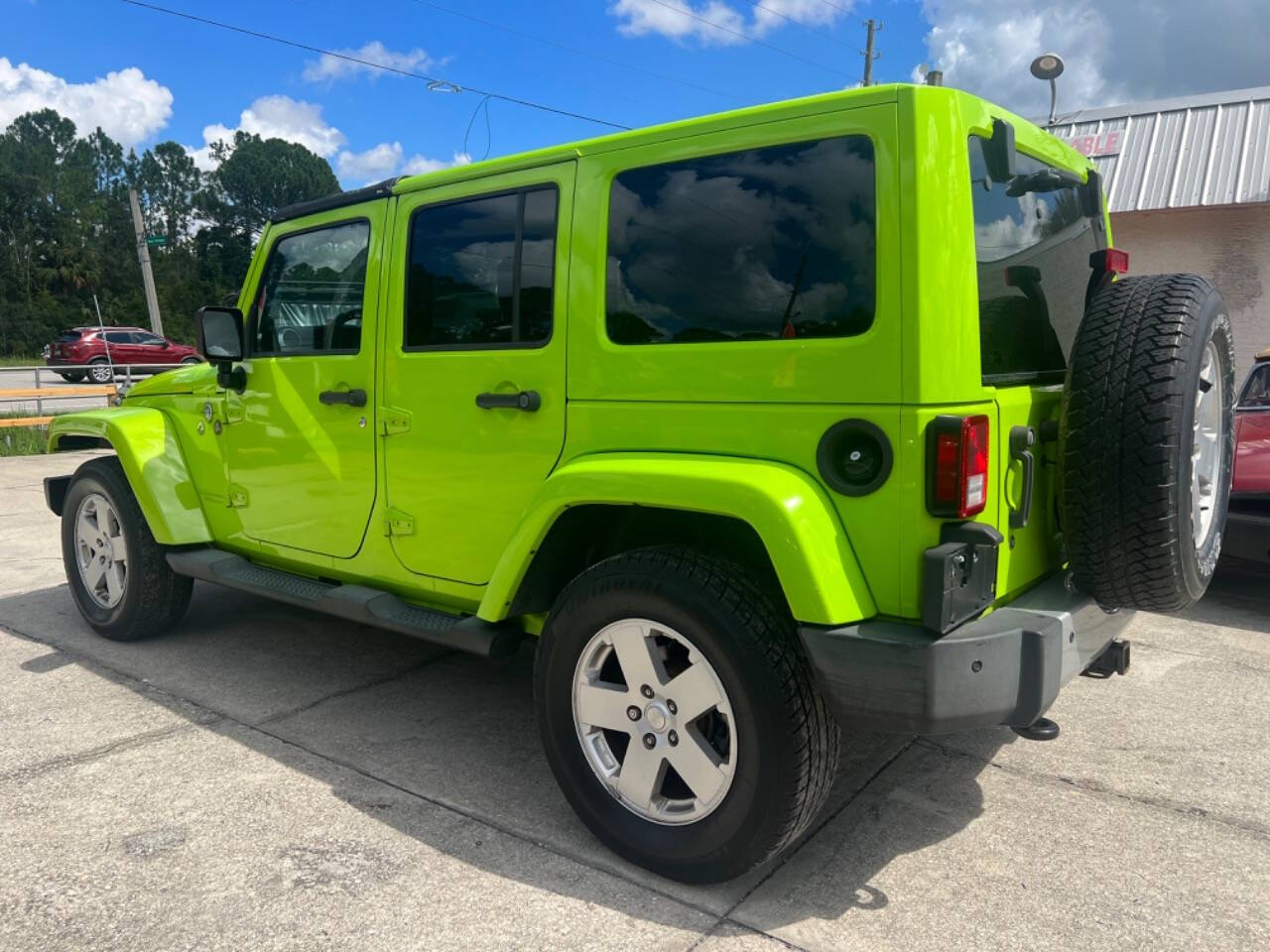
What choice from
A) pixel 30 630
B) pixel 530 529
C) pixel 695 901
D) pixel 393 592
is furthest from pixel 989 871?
pixel 30 630

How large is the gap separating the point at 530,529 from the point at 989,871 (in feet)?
5.35

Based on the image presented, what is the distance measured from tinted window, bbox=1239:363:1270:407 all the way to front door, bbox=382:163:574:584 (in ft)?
16.9

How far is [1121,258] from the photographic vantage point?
3.22 m

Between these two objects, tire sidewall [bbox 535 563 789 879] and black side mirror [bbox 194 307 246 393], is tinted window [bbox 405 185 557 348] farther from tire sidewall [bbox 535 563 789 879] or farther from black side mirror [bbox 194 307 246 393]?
black side mirror [bbox 194 307 246 393]

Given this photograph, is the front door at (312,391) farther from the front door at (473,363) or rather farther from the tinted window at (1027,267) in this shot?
the tinted window at (1027,267)

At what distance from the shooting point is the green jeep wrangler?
232cm

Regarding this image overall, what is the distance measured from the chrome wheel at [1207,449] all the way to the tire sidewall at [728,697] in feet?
4.72

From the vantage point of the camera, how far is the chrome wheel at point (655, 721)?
2557mm

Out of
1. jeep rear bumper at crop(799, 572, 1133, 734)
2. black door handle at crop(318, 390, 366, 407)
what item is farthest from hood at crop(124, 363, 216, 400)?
jeep rear bumper at crop(799, 572, 1133, 734)

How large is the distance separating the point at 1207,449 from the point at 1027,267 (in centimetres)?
85

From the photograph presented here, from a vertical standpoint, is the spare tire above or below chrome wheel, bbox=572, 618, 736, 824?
above

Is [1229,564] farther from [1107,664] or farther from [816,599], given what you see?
[816,599]

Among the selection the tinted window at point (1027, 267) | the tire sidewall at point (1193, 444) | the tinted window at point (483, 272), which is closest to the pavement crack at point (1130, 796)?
the tire sidewall at point (1193, 444)

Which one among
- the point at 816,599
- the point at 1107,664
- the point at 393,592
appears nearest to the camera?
the point at 816,599
